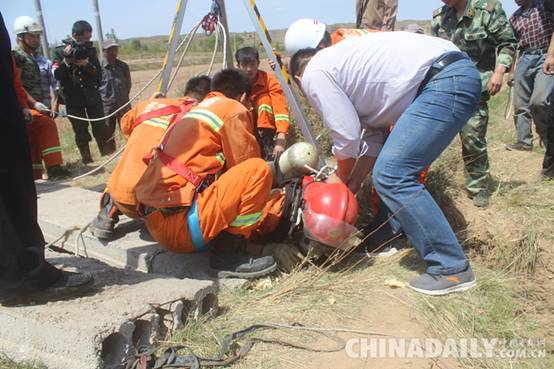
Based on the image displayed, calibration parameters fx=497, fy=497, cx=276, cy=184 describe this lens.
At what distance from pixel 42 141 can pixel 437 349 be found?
5093 millimetres

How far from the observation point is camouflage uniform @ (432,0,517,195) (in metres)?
3.84

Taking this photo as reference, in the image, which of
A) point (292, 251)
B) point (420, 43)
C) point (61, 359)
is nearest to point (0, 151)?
point (61, 359)

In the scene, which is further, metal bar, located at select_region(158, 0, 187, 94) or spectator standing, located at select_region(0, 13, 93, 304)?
metal bar, located at select_region(158, 0, 187, 94)

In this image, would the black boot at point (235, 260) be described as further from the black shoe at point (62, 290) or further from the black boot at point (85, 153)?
the black boot at point (85, 153)

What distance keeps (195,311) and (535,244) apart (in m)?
2.38

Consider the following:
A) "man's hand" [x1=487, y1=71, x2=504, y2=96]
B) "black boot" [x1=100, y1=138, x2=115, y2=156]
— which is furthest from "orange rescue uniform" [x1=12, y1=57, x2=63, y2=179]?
"man's hand" [x1=487, y1=71, x2=504, y2=96]

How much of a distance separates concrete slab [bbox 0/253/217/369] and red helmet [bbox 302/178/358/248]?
721 millimetres

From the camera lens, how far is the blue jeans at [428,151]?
9.16ft

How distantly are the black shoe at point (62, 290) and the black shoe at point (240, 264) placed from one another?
85 centimetres

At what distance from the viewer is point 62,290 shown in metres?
2.63

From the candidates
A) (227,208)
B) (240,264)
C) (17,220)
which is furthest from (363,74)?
(17,220)

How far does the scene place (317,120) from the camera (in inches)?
242

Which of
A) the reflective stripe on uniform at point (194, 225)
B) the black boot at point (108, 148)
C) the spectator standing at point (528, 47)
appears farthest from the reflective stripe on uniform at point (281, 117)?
the black boot at point (108, 148)

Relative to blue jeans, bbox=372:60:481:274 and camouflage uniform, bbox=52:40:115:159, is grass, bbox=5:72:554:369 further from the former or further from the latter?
camouflage uniform, bbox=52:40:115:159
